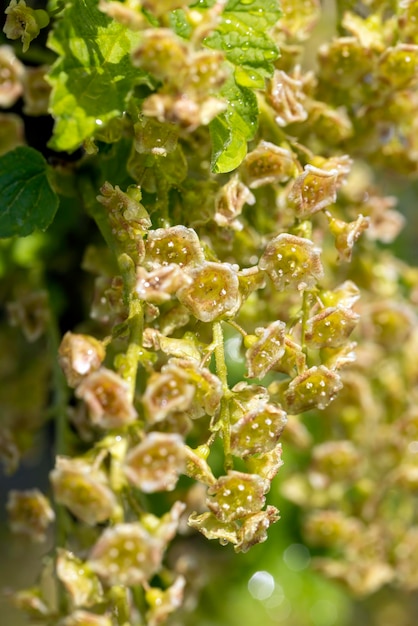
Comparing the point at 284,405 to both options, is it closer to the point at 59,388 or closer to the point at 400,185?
the point at 59,388

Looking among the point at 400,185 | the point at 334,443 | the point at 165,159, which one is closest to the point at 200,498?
the point at 334,443

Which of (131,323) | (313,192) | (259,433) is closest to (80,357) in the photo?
(131,323)

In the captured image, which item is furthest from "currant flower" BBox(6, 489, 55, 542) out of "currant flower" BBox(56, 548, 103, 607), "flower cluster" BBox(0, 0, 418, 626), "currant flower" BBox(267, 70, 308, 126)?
"currant flower" BBox(267, 70, 308, 126)

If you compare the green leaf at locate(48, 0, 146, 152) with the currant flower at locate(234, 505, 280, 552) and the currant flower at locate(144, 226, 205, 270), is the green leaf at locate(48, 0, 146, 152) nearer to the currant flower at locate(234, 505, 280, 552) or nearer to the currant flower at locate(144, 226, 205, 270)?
the currant flower at locate(144, 226, 205, 270)

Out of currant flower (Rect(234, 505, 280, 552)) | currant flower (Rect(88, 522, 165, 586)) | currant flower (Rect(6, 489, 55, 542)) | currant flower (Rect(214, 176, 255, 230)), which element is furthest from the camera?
currant flower (Rect(6, 489, 55, 542))

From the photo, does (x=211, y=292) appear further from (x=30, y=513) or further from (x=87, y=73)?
(x=30, y=513)
